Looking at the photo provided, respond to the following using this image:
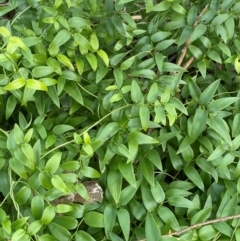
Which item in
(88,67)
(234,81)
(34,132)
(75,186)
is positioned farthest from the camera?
(234,81)

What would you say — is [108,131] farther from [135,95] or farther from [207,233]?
[207,233]

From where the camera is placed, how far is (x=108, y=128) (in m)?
1.06

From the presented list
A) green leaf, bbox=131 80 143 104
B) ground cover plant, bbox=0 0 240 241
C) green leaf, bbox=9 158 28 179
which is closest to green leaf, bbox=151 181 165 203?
ground cover plant, bbox=0 0 240 241

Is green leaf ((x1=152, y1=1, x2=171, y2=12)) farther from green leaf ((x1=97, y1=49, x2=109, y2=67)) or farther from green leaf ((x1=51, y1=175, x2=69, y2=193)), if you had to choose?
green leaf ((x1=51, y1=175, x2=69, y2=193))

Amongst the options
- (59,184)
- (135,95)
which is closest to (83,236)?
(59,184)

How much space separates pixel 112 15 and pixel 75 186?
0.52 m

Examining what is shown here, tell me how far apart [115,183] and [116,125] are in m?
0.14

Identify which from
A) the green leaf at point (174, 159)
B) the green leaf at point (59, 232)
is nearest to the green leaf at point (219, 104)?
the green leaf at point (174, 159)

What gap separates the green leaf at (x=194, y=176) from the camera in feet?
3.68

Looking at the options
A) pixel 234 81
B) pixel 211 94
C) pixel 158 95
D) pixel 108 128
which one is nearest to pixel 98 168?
pixel 108 128

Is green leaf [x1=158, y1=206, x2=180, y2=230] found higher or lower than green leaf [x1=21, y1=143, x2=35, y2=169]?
lower

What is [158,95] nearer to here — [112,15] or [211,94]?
[211,94]

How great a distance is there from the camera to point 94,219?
1.04 meters

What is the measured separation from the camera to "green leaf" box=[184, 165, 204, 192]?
112cm
